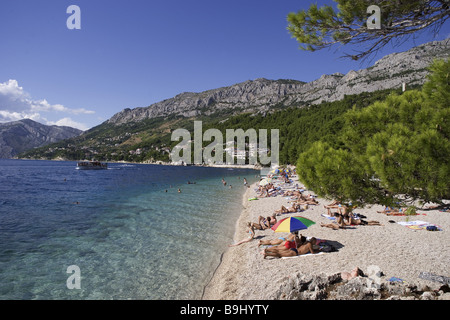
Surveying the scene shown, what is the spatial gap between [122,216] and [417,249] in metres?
18.3

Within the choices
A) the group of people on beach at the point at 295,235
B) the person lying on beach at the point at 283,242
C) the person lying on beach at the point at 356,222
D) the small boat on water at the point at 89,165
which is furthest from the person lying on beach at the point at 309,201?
the small boat on water at the point at 89,165

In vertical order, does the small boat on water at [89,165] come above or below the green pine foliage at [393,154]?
below

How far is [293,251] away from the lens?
Answer: 376 inches

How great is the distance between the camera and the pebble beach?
733cm

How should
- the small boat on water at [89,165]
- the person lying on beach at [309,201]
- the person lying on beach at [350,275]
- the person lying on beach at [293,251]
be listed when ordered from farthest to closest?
the small boat on water at [89,165]
the person lying on beach at [309,201]
the person lying on beach at [293,251]
the person lying on beach at [350,275]

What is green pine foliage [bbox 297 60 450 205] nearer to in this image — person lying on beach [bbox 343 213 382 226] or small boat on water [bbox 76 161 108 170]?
person lying on beach [bbox 343 213 382 226]

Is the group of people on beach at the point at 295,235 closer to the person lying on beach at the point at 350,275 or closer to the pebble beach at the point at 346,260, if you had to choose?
the pebble beach at the point at 346,260

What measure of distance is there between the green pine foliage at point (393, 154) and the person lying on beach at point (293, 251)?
482 centimetres

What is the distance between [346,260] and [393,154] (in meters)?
5.91

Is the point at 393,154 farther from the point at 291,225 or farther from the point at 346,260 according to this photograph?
the point at 291,225

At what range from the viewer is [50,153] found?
648ft

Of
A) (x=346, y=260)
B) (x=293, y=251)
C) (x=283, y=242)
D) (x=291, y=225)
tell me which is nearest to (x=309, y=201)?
(x=283, y=242)

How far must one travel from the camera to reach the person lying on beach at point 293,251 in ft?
31.3
